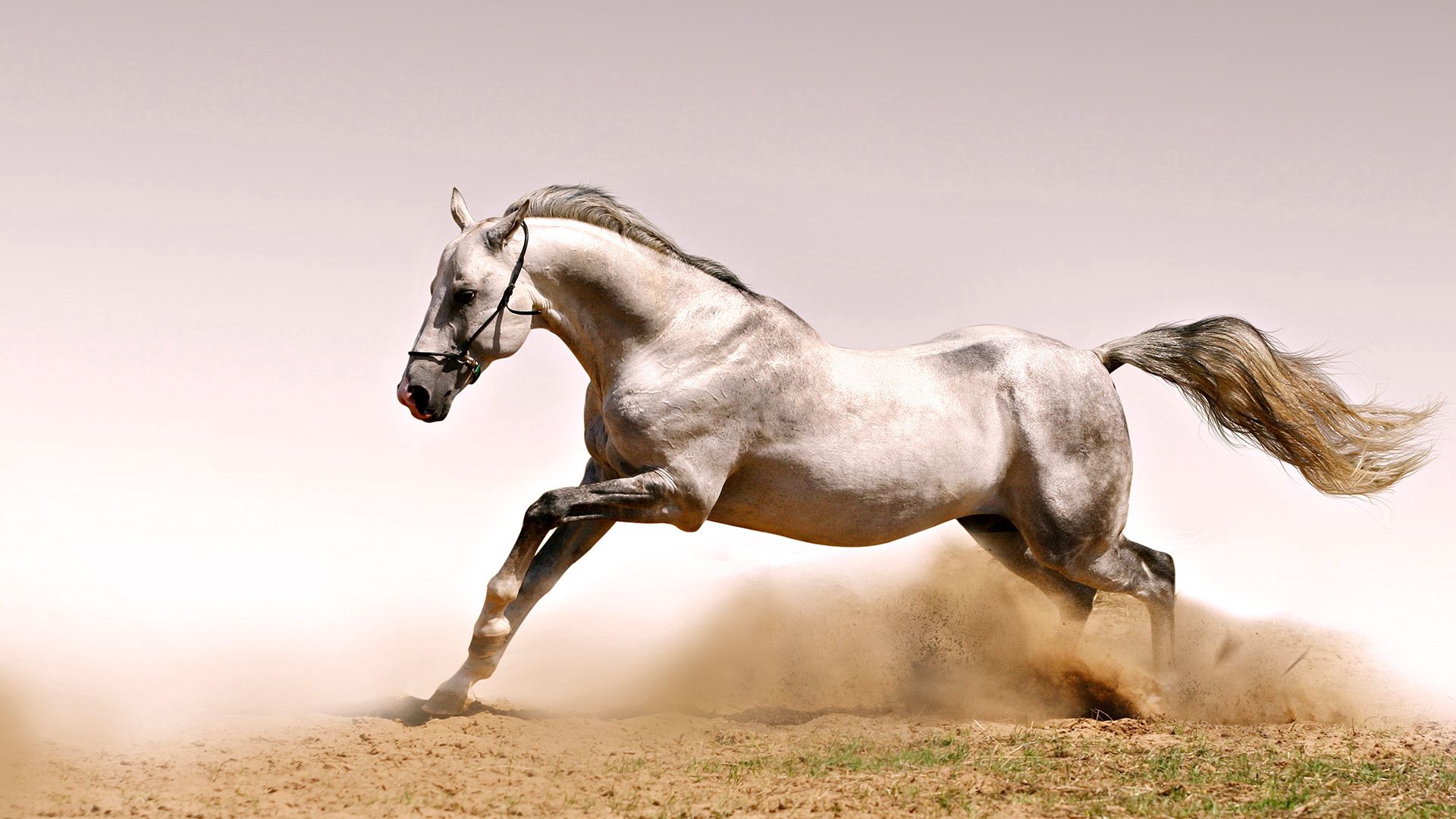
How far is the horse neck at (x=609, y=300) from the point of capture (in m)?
6.05

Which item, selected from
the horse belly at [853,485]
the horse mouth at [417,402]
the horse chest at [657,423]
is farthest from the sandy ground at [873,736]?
the horse mouth at [417,402]

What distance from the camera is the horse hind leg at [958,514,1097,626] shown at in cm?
708

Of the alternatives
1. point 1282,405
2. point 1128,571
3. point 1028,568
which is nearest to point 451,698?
point 1028,568

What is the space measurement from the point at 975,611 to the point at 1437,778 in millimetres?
3009

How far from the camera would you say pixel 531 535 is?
5.79 meters

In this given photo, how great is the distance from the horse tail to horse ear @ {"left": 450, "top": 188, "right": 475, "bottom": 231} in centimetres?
382

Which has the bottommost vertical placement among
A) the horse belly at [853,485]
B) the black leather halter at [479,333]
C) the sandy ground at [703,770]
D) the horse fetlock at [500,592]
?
the sandy ground at [703,770]

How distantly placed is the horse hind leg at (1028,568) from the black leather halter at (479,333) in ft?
9.81

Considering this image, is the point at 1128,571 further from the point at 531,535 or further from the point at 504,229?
the point at 504,229

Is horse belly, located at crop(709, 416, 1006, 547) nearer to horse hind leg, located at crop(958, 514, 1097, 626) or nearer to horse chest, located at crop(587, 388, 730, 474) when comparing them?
horse chest, located at crop(587, 388, 730, 474)

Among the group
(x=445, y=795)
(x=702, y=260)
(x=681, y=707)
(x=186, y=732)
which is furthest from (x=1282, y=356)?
(x=186, y=732)

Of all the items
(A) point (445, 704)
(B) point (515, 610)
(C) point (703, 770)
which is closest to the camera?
(C) point (703, 770)

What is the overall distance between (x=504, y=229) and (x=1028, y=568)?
366 cm

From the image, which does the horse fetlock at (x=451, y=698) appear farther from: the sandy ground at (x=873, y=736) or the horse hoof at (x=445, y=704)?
Result: the sandy ground at (x=873, y=736)
